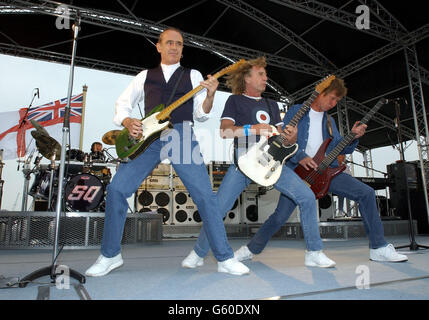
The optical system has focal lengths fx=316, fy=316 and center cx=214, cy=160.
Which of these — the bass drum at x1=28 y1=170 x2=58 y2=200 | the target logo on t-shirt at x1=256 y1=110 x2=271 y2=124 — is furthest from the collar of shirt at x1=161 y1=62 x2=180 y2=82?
the bass drum at x1=28 y1=170 x2=58 y2=200

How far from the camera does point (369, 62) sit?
10273mm

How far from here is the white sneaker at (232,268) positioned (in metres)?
2.15

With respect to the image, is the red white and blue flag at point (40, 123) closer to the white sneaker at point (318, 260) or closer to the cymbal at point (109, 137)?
the cymbal at point (109, 137)

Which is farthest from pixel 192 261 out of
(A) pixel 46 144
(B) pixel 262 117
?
(A) pixel 46 144

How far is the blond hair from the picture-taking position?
2.89 meters

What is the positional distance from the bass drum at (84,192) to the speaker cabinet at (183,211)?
3.30 m

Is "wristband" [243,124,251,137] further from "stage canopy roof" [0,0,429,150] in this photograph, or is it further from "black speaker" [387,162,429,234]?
"black speaker" [387,162,429,234]

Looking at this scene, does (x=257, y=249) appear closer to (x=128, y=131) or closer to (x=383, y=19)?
(x=128, y=131)

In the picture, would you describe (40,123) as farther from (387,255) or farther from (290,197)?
(387,255)

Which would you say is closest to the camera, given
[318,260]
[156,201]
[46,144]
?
[318,260]

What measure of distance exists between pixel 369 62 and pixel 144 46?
7.33 metres

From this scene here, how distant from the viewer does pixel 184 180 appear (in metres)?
2.32

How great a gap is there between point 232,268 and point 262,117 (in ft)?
4.31

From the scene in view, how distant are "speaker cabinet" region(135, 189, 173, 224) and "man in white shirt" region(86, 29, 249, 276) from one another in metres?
6.28
